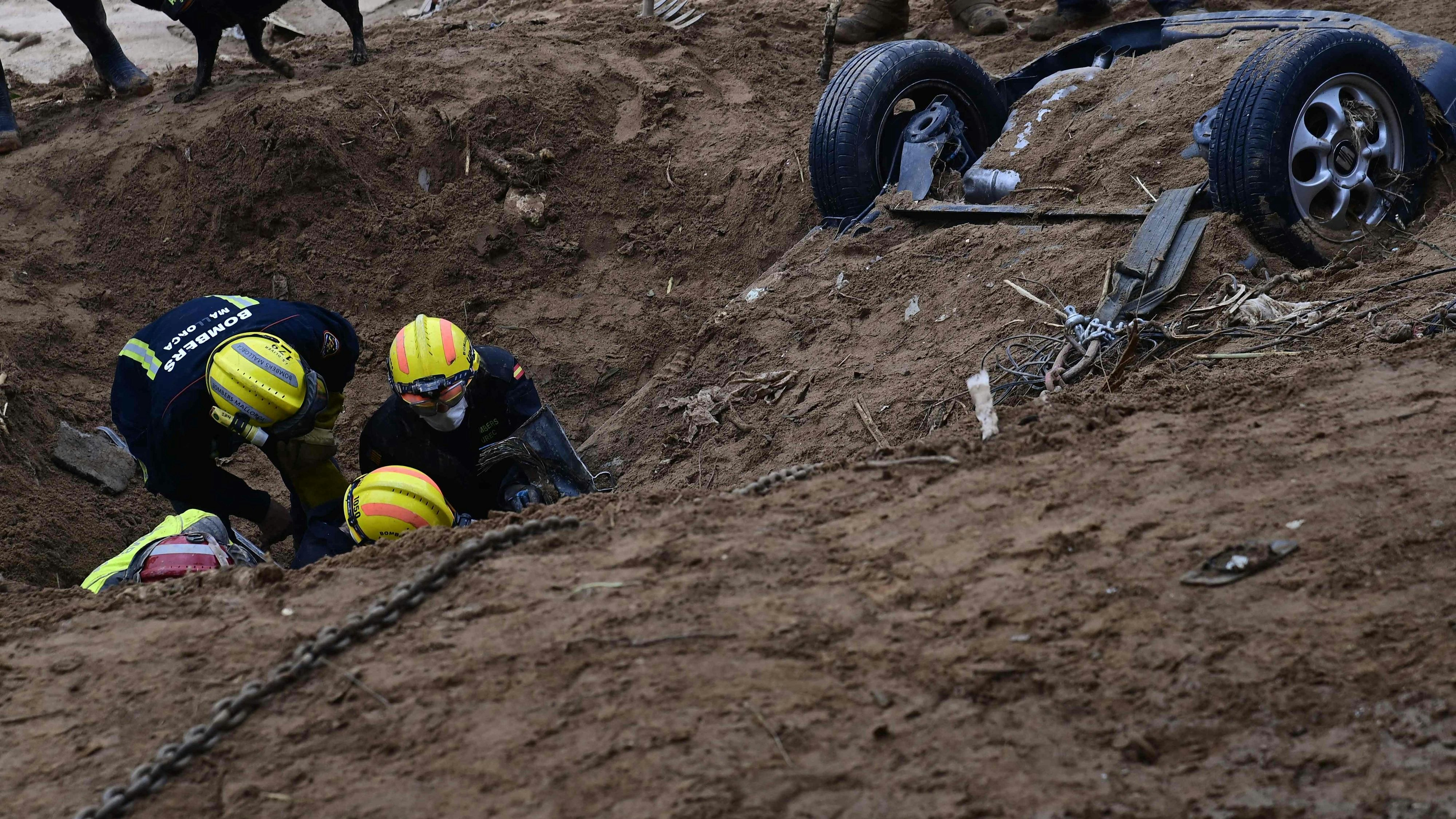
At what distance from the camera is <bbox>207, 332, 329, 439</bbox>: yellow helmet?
4.82 meters

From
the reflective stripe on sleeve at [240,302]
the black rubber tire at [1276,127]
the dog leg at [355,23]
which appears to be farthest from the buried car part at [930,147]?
the dog leg at [355,23]

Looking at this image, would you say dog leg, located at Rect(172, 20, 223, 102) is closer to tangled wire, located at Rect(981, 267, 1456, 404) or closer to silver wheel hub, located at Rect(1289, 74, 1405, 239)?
tangled wire, located at Rect(981, 267, 1456, 404)

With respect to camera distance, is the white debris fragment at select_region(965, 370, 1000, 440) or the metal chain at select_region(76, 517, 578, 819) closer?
the metal chain at select_region(76, 517, 578, 819)

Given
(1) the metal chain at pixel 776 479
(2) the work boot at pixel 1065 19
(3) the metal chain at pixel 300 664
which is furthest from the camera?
(2) the work boot at pixel 1065 19

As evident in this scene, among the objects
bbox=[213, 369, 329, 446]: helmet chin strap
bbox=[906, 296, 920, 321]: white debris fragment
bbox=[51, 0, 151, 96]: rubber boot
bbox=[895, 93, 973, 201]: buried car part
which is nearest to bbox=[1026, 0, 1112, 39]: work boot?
bbox=[895, 93, 973, 201]: buried car part

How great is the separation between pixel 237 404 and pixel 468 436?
1.17 meters

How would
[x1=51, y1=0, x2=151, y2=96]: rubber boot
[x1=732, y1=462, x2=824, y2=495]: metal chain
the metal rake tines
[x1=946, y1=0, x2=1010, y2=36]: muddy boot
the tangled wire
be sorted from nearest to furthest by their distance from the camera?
[x1=732, y1=462, x2=824, y2=495]: metal chain → the tangled wire → [x1=51, y1=0, x2=151, y2=96]: rubber boot → [x1=946, y1=0, x2=1010, y2=36]: muddy boot → the metal rake tines

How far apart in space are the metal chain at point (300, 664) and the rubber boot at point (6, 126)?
7.55m

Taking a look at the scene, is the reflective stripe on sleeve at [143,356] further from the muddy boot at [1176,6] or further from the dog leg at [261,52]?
the muddy boot at [1176,6]

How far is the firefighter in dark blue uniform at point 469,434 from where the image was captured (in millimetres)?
5418

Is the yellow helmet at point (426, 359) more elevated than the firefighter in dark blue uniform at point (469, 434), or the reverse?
the yellow helmet at point (426, 359)

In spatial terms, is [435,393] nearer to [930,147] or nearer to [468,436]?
[468,436]

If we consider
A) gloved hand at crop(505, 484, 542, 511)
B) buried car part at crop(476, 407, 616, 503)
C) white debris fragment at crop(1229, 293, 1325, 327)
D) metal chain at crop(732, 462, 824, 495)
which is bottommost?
gloved hand at crop(505, 484, 542, 511)

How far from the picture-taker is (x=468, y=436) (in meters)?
5.65
